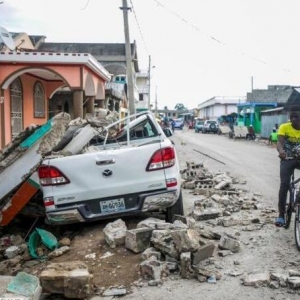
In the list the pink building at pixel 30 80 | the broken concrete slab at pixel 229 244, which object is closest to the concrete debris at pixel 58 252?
the broken concrete slab at pixel 229 244

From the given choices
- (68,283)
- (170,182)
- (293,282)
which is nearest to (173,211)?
(170,182)

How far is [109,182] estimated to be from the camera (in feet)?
18.1

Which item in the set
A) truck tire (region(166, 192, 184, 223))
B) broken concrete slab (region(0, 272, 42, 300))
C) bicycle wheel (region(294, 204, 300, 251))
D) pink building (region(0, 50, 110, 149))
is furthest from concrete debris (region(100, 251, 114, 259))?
pink building (region(0, 50, 110, 149))

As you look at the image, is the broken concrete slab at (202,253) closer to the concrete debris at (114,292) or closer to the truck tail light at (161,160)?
the concrete debris at (114,292)

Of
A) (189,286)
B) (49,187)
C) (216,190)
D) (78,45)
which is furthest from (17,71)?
(78,45)

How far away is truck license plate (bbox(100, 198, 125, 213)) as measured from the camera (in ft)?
18.4

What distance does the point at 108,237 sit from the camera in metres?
5.27

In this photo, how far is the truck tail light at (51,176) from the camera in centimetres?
545

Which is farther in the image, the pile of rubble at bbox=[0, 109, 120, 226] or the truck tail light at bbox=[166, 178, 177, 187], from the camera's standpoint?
the pile of rubble at bbox=[0, 109, 120, 226]

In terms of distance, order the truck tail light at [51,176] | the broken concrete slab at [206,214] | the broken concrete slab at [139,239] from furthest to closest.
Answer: the broken concrete slab at [206,214]
the truck tail light at [51,176]
the broken concrete slab at [139,239]

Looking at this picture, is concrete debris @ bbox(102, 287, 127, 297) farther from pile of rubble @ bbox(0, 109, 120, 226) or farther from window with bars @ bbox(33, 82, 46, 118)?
window with bars @ bbox(33, 82, 46, 118)

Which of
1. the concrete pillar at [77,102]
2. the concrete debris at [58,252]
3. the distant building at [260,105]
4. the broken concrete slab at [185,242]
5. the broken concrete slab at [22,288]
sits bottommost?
the concrete debris at [58,252]

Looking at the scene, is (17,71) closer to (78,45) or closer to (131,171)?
(131,171)

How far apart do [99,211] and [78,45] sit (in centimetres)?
5314
